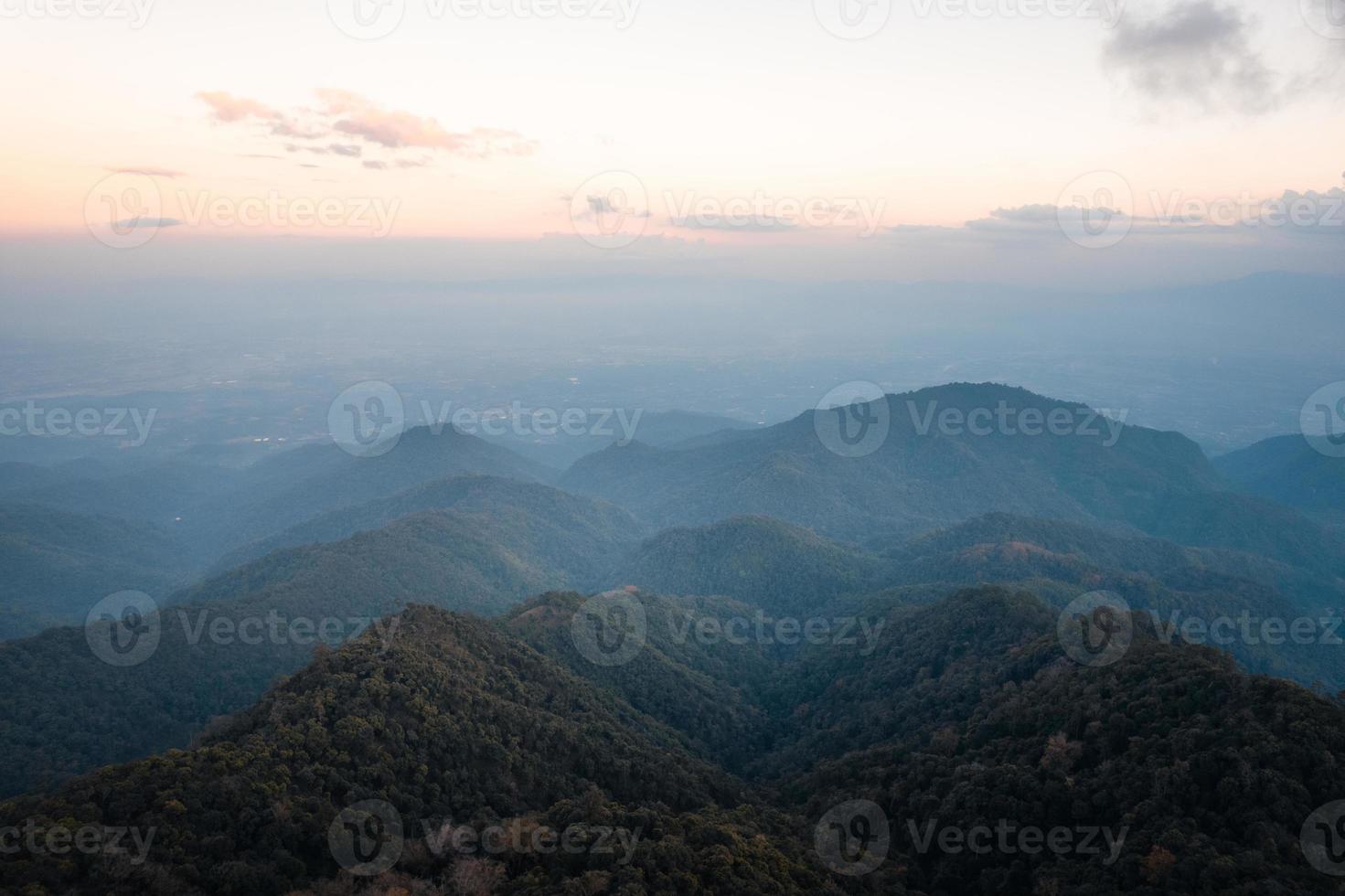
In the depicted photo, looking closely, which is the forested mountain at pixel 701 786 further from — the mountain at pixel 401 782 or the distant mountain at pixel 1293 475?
the distant mountain at pixel 1293 475

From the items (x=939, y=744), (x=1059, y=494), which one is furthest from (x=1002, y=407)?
(x=939, y=744)

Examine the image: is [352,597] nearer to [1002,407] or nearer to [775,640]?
[775,640]
